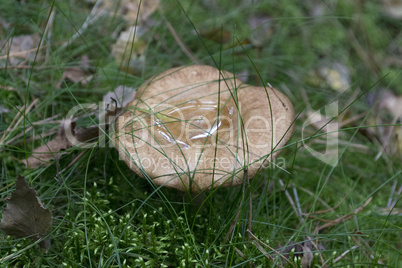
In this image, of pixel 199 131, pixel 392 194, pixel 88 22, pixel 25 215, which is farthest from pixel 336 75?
pixel 25 215

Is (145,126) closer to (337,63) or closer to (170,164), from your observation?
(170,164)

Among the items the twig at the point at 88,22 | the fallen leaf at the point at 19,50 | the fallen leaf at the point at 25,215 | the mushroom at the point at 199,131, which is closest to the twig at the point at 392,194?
the mushroom at the point at 199,131

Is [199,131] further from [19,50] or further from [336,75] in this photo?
[336,75]

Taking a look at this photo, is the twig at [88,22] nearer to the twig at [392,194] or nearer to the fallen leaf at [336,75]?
the fallen leaf at [336,75]

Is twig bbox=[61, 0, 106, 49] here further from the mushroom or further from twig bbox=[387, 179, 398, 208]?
twig bbox=[387, 179, 398, 208]

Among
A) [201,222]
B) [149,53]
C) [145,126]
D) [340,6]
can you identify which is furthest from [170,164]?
[340,6]

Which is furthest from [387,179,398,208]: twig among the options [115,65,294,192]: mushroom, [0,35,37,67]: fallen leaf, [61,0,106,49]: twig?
[0,35,37,67]: fallen leaf
